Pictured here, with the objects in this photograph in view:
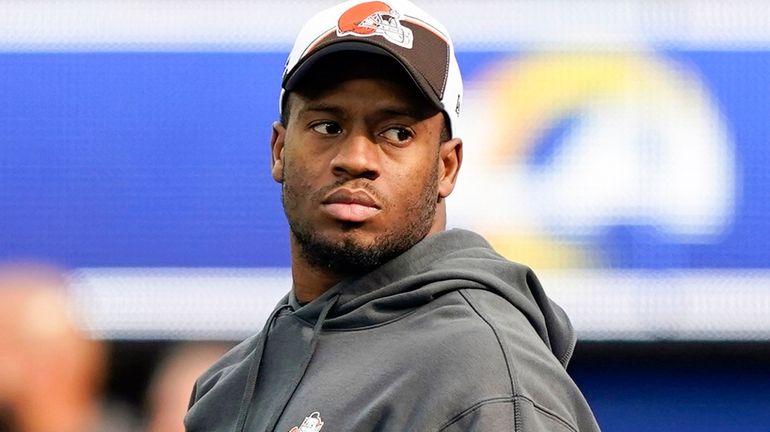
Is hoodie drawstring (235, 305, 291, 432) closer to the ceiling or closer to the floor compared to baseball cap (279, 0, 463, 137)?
closer to the floor

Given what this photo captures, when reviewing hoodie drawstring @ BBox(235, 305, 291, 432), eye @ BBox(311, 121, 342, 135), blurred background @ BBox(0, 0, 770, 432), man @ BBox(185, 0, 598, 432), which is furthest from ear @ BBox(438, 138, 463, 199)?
blurred background @ BBox(0, 0, 770, 432)

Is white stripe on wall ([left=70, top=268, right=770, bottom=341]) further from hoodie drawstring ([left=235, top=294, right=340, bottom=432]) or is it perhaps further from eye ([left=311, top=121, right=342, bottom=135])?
eye ([left=311, top=121, right=342, bottom=135])

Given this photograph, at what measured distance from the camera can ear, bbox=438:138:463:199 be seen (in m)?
1.32

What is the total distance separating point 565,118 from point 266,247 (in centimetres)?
64

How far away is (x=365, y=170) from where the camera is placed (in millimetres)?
1249

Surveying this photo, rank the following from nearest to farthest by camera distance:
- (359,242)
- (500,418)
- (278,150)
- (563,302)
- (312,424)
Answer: (500,418) → (312,424) → (359,242) → (278,150) → (563,302)

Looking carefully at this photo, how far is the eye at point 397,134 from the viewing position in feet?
4.16

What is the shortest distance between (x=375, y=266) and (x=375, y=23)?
0.78ft

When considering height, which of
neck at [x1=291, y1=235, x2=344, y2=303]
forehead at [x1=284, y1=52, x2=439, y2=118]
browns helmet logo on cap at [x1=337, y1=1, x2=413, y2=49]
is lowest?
neck at [x1=291, y1=235, x2=344, y2=303]

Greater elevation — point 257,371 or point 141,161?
point 141,161

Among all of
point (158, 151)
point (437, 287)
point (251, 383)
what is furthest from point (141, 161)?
point (437, 287)

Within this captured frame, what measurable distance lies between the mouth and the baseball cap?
0.12m

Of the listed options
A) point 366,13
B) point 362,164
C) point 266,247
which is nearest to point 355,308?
point 362,164

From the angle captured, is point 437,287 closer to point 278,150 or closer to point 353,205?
point 353,205
